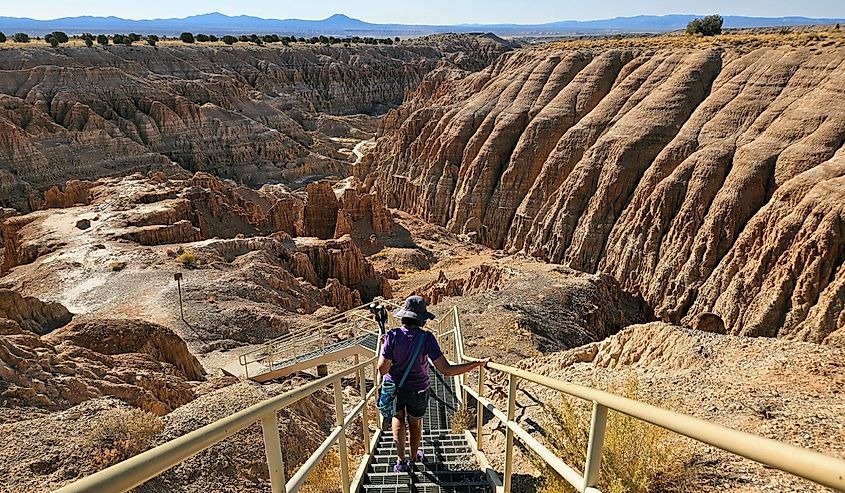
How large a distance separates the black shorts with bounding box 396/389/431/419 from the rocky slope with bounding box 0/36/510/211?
4231 centimetres

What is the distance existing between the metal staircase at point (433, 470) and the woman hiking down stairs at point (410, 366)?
0.58 ft

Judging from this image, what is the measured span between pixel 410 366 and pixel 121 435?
12.8 feet

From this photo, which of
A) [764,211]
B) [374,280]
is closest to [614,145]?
[764,211]

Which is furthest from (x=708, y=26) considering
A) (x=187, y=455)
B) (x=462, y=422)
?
(x=187, y=455)

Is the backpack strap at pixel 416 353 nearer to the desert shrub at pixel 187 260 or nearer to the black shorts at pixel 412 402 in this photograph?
the black shorts at pixel 412 402

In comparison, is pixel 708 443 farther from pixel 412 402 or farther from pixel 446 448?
pixel 446 448

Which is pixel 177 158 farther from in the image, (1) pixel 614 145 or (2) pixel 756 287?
(2) pixel 756 287

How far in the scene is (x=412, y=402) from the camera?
5988mm

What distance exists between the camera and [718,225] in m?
25.2

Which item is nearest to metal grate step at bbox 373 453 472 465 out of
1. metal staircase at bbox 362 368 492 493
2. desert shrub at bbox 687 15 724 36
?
metal staircase at bbox 362 368 492 493

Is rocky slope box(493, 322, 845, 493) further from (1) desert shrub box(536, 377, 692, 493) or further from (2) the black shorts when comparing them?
(2) the black shorts

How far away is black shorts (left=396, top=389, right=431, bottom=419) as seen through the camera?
598cm

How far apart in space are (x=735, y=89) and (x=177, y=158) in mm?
45351

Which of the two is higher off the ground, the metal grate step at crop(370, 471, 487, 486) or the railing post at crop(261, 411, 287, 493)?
the railing post at crop(261, 411, 287, 493)
